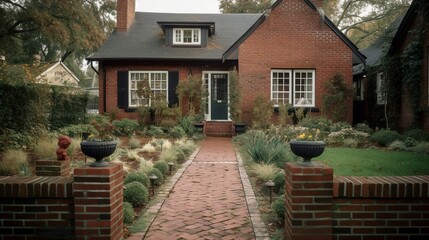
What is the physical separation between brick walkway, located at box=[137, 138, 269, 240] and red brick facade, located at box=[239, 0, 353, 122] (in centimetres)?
809

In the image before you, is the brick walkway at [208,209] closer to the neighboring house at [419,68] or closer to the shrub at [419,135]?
the shrub at [419,135]

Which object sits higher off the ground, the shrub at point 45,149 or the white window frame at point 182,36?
the white window frame at point 182,36

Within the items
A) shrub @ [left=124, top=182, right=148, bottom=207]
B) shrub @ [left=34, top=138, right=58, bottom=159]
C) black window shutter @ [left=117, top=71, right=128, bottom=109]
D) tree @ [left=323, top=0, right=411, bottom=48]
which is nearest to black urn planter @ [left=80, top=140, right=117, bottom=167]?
shrub @ [left=124, top=182, right=148, bottom=207]

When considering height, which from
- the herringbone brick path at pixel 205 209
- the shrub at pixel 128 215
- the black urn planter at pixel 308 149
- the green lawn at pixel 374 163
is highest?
the black urn planter at pixel 308 149

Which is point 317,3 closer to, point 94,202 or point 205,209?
point 205,209

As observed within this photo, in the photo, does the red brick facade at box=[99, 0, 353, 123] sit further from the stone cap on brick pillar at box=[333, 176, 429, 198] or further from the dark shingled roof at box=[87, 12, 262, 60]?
the stone cap on brick pillar at box=[333, 176, 429, 198]

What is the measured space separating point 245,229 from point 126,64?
14.4 m

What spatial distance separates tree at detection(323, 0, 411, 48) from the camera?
87.3ft

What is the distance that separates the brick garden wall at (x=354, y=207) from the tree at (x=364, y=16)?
25.7 meters

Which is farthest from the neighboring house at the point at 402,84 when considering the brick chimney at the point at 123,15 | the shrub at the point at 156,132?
the brick chimney at the point at 123,15

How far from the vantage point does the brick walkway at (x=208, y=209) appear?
3973 millimetres

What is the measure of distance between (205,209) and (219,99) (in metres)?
12.8

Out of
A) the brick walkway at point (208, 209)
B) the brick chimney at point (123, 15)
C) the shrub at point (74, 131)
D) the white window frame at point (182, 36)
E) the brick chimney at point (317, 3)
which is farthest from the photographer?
the brick chimney at point (123, 15)

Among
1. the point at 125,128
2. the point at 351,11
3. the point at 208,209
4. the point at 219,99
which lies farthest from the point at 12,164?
the point at 351,11
